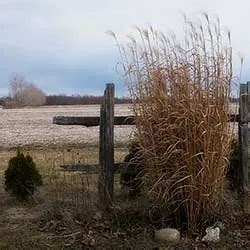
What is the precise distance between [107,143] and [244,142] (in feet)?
5.15

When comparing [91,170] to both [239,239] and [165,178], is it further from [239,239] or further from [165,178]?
[239,239]

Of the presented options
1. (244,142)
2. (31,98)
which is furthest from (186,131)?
(31,98)

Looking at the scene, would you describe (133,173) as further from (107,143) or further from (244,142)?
(244,142)

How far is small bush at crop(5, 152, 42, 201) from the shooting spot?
23.0 feet

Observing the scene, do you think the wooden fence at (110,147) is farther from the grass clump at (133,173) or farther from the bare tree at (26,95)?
the bare tree at (26,95)

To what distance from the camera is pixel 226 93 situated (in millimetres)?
5734

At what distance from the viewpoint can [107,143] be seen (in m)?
6.43

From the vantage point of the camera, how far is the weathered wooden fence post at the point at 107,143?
21.1ft

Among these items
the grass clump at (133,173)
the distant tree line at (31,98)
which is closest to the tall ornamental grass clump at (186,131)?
the grass clump at (133,173)

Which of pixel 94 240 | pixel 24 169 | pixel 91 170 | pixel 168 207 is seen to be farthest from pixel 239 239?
pixel 24 169

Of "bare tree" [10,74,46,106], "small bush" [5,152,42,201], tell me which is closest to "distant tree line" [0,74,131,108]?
"bare tree" [10,74,46,106]

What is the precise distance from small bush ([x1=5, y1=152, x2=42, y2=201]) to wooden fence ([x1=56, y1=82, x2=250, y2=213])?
0.78 metres

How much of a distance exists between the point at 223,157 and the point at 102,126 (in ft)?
5.09

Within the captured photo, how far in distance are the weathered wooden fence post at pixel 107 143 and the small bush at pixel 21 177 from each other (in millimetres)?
1089
